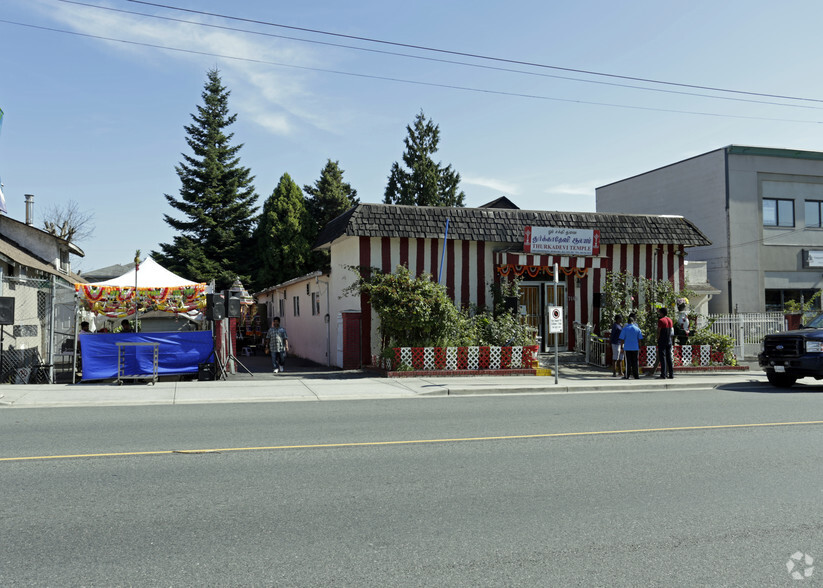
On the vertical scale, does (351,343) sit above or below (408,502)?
→ above

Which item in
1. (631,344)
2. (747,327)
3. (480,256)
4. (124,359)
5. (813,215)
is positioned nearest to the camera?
(124,359)

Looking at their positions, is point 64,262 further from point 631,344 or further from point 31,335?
point 631,344

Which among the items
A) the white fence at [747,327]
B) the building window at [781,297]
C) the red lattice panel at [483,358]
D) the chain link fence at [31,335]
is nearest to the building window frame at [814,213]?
the building window at [781,297]

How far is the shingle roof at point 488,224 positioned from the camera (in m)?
19.4

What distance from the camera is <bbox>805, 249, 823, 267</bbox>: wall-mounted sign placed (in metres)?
35.1

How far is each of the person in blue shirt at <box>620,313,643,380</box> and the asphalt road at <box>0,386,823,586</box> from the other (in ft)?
21.2

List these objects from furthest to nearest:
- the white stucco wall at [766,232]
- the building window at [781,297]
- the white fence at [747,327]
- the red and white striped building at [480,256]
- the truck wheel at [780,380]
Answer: the building window at [781,297] < the white stucco wall at [766,232] < the white fence at [747,327] < the red and white striped building at [480,256] < the truck wheel at [780,380]

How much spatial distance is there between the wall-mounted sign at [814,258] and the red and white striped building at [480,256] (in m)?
16.8

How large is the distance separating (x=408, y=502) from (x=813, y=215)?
37424 mm

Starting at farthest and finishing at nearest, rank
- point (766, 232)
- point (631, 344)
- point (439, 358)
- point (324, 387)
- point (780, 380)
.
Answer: point (766, 232), point (439, 358), point (631, 344), point (780, 380), point (324, 387)

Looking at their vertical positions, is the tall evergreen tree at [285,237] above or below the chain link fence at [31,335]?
above

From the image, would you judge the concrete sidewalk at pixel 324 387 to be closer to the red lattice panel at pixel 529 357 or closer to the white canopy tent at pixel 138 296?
the red lattice panel at pixel 529 357

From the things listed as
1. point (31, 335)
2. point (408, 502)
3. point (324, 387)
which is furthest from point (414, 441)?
point (31, 335)

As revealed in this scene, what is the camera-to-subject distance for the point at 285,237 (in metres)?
44.0
